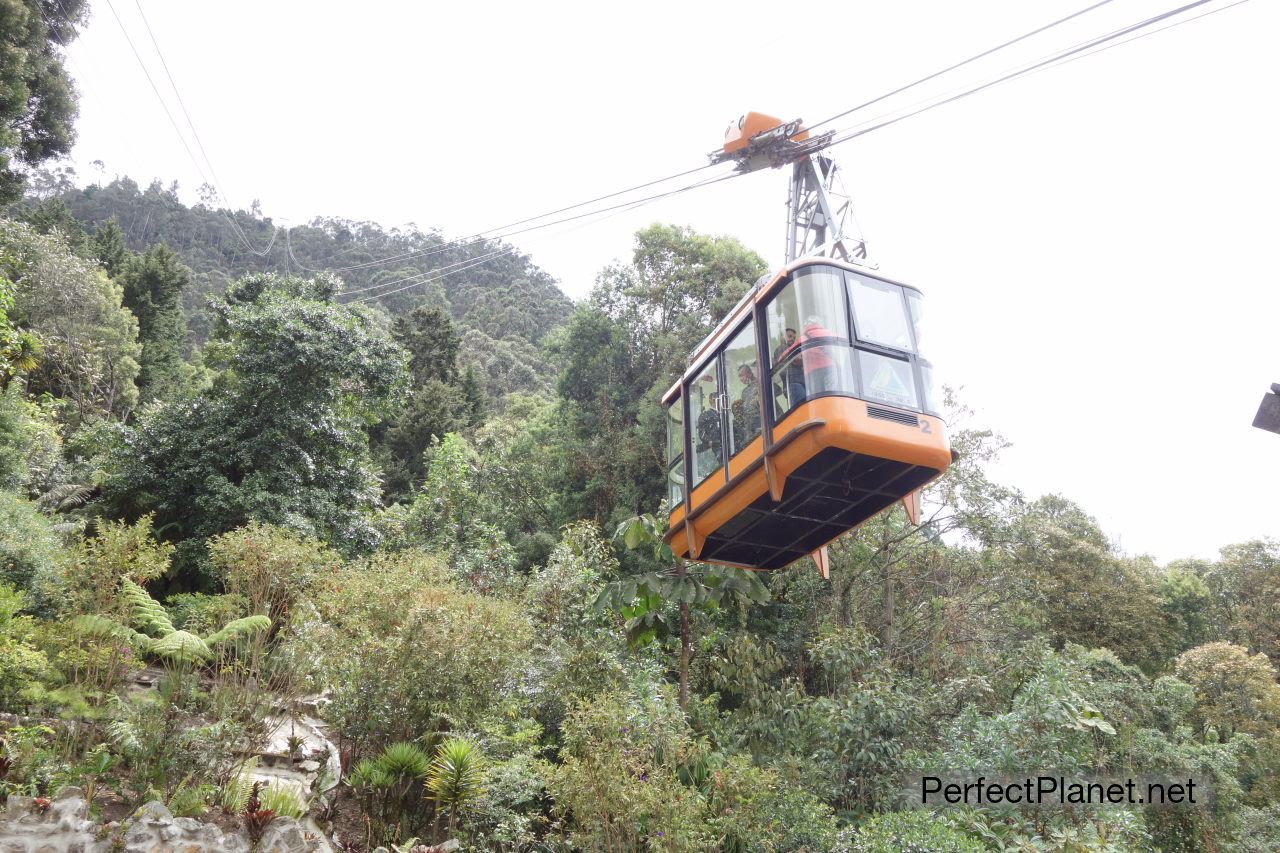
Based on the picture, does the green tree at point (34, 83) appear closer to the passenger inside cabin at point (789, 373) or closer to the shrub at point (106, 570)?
the shrub at point (106, 570)

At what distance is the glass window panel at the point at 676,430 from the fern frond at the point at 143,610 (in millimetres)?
5310

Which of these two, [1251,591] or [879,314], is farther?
[1251,591]

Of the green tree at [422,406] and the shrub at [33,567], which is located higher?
the green tree at [422,406]

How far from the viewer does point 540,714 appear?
9227 millimetres

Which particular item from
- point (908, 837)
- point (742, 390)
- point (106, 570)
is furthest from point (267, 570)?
point (908, 837)

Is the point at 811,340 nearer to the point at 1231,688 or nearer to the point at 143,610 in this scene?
the point at 143,610

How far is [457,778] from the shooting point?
268 inches

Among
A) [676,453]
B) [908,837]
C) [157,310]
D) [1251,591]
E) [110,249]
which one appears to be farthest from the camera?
[110,249]

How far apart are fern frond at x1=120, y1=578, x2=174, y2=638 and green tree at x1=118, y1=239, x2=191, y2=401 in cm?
1868

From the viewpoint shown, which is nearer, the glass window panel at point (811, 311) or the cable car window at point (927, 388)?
the glass window panel at point (811, 311)

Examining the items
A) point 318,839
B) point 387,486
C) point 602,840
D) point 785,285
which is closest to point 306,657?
point 318,839

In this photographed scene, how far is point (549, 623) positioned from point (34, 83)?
1432 cm

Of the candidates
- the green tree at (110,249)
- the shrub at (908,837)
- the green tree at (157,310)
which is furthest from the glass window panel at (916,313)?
the green tree at (110,249)

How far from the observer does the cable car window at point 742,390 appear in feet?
21.7
